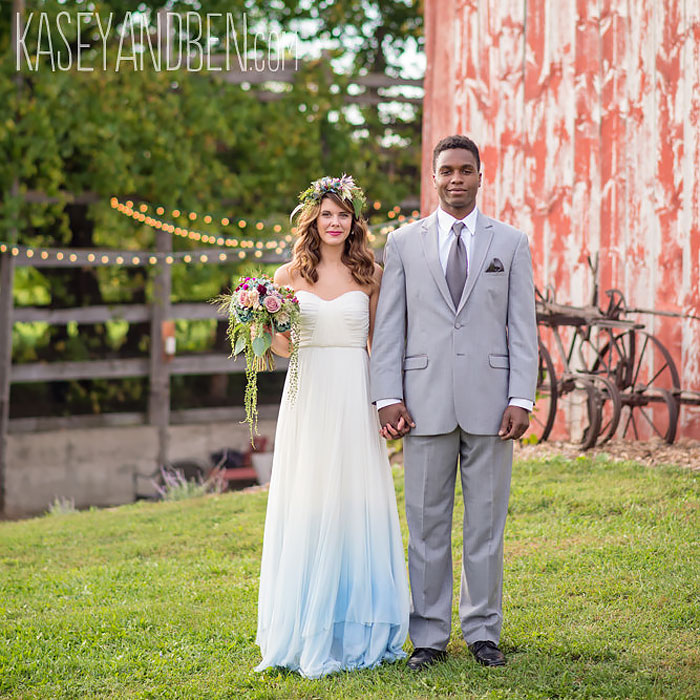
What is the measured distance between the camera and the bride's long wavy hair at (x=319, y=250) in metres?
4.03

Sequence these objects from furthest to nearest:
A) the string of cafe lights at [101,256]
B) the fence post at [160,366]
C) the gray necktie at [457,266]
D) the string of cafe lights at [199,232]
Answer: the fence post at [160,366] < the string of cafe lights at [199,232] < the string of cafe lights at [101,256] < the gray necktie at [457,266]

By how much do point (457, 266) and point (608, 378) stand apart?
369 centimetres

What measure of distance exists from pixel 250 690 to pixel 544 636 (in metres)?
1.24

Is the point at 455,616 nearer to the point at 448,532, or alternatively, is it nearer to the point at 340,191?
the point at 448,532

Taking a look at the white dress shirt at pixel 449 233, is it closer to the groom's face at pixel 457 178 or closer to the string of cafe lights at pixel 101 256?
the groom's face at pixel 457 178

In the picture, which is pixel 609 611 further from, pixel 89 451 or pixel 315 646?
pixel 89 451

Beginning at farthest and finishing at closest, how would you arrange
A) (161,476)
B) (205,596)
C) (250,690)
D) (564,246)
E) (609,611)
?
1. (161,476)
2. (564,246)
3. (205,596)
4. (609,611)
5. (250,690)

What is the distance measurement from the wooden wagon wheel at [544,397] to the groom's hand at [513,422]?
10.2 feet

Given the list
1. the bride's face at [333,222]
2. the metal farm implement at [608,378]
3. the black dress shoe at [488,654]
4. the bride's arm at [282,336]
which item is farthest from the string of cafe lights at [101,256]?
the black dress shoe at [488,654]

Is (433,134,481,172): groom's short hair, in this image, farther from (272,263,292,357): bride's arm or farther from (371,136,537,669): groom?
(272,263,292,357): bride's arm

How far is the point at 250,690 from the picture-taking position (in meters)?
3.68

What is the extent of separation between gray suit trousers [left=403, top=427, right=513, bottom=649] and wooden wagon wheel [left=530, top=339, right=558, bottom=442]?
3070 millimetres

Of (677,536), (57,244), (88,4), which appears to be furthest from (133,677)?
(88,4)

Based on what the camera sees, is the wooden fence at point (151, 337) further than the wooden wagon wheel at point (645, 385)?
Yes
